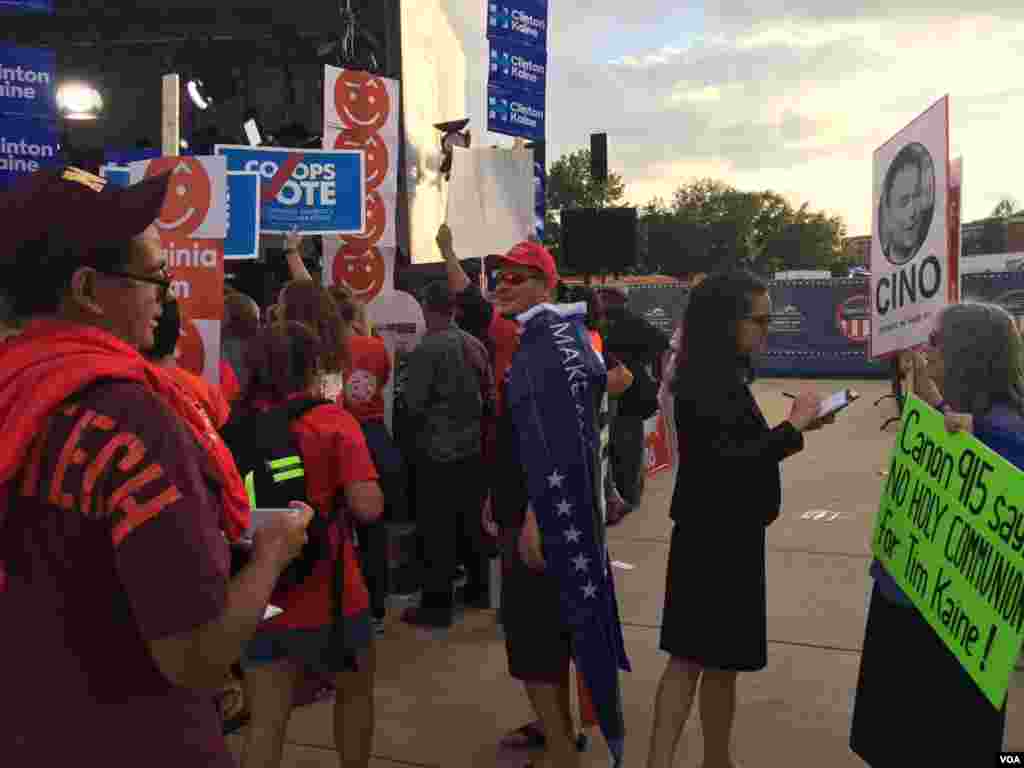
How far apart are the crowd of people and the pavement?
10.1 inches

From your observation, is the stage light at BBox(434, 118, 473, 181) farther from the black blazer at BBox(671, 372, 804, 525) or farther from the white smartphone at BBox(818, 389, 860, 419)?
the white smartphone at BBox(818, 389, 860, 419)

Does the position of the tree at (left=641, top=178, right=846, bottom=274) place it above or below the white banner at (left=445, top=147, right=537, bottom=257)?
above

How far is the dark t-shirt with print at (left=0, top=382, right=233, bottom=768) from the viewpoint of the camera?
4.39 feet

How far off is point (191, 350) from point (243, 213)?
4.27 feet

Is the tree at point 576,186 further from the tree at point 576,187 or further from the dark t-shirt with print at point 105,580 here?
the dark t-shirt with print at point 105,580

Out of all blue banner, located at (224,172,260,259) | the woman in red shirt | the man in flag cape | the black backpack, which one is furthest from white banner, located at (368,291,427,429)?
the black backpack

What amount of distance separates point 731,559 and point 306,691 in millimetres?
2142

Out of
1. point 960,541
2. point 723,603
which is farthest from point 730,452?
point 960,541

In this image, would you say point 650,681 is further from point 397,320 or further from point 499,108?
point 499,108

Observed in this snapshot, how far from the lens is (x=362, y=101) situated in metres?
6.26

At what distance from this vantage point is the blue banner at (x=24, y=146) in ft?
17.4

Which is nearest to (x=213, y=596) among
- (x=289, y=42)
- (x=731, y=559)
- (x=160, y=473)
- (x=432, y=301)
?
(x=160, y=473)

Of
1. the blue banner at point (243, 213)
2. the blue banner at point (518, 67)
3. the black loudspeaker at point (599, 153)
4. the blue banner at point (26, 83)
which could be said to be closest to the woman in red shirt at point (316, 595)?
the blue banner at point (243, 213)

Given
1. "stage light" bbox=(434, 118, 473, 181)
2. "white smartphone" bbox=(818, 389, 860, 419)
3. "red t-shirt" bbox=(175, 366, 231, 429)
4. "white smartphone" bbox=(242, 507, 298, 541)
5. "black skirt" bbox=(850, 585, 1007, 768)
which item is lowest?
"black skirt" bbox=(850, 585, 1007, 768)
